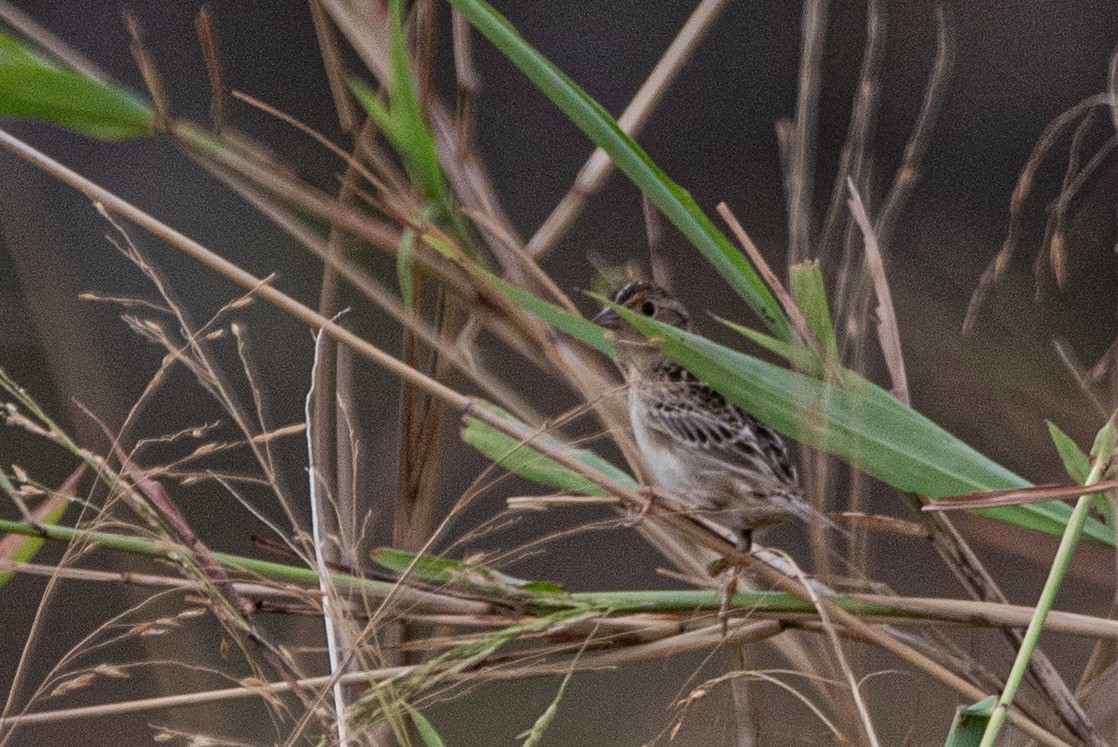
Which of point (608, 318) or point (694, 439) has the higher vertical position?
point (608, 318)

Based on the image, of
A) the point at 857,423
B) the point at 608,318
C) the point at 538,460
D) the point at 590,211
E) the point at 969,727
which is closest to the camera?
the point at 969,727

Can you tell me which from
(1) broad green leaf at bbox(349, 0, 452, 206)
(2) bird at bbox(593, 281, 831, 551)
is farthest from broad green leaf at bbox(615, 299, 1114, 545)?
(2) bird at bbox(593, 281, 831, 551)

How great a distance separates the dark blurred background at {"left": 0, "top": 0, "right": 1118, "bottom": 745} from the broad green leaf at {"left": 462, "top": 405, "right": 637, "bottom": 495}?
0.32 meters

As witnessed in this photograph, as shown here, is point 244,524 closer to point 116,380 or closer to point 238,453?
point 238,453

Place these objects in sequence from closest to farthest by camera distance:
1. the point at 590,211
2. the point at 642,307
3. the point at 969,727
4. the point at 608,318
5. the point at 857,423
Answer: the point at 969,727 → the point at 857,423 → the point at 608,318 → the point at 642,307 → the point at 590,211

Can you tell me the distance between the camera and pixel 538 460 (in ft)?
2.63

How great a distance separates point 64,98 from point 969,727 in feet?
1.69

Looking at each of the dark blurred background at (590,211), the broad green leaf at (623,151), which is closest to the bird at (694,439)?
the dark blurred background at (590,211)

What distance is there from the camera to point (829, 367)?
69 cm

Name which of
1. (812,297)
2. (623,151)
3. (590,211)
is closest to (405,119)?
(623,151)

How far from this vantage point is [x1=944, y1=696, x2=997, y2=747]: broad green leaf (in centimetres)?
55

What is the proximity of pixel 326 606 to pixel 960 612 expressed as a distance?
1.01 feet

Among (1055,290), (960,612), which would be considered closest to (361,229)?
(960,612)

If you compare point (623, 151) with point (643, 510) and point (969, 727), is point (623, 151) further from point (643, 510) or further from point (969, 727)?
point (969, 727)
